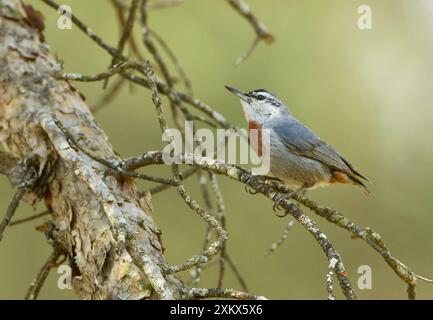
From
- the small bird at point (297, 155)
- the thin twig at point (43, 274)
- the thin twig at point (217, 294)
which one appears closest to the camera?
the thin twig at point (217, 294)

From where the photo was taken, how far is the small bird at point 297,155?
464 centimetres

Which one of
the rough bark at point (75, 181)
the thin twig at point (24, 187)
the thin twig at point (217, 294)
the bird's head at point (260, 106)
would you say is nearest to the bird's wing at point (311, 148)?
the bird's head at point (260, 106)

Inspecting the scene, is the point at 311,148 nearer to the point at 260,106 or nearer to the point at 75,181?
the point at 260,106

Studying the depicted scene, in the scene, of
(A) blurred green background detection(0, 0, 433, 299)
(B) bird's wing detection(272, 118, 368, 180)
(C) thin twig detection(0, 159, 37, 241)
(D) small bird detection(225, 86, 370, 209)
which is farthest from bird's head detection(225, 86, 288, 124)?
(C) thin twig detection(0, 159, 37, 241)

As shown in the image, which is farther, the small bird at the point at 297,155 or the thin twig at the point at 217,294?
the small bird at the point at 297,155

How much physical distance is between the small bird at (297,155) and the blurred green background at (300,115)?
150cm

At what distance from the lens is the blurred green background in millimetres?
6582

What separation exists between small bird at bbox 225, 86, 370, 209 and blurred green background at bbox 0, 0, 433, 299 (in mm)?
1499

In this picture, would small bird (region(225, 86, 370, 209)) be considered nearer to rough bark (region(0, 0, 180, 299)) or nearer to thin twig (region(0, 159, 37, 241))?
rough bark (region(0, 0, 180, 299))

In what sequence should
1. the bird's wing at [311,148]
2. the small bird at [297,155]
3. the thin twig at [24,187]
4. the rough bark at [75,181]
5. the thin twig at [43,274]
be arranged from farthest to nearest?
the bird's wing at [311,148] < the small bird at [297,155] < the thin twig at [43,274] < the thin twig at [24,187] < the rough bark at [75,181]

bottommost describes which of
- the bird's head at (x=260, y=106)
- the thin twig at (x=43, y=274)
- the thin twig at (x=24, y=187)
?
the thin twig at (x=43, y=274)

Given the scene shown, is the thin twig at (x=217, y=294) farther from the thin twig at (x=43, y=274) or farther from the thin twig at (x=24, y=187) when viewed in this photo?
the thin twig at (x=24, y=187)

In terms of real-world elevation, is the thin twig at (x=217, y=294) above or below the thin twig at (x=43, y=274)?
below
